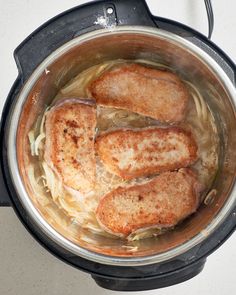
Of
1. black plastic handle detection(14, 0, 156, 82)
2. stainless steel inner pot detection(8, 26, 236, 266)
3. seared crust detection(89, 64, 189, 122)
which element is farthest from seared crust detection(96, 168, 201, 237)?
black plastic handle detection(14, 0, 156, 82)

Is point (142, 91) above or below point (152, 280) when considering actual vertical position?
above

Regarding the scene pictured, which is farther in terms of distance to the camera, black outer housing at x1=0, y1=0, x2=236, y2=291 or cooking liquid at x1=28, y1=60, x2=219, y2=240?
cooking liquid at x1=28, y1=60, x2=219, y2=240

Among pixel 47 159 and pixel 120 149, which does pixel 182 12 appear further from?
pixel 47 159

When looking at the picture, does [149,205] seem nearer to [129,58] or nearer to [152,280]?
[152,280]

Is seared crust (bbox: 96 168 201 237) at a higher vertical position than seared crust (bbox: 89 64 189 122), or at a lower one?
lower

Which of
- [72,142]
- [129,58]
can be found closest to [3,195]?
[72,142]

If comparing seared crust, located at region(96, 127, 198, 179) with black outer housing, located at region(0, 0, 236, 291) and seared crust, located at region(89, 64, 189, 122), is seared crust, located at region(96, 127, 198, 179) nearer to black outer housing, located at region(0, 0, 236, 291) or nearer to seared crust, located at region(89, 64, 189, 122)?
seared crust, located at region(89, 64, 189, 122)
